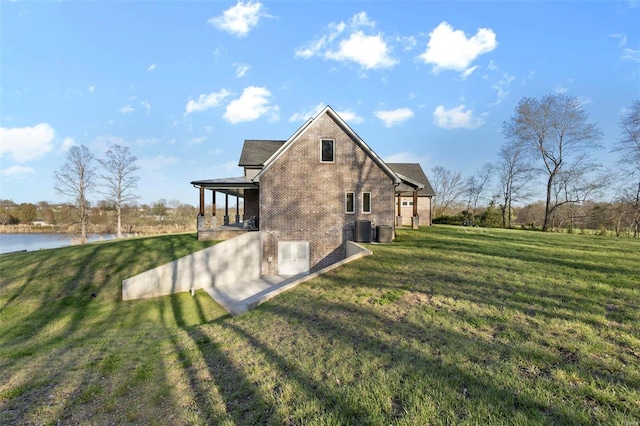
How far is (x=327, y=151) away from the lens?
52.7ft

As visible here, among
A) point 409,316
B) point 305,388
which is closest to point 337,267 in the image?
point 409,316

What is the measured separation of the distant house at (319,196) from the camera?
15789 mm

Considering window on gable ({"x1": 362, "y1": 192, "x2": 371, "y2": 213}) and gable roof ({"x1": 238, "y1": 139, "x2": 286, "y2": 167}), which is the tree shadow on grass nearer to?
gable roof ({"x1": 238, "y1": 139, "x2": 286, "y2": 167})

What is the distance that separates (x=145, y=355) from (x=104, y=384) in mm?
1166

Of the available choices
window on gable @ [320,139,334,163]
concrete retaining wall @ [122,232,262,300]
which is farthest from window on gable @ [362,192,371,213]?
concrete retaining wall @ [122,232,262,300]

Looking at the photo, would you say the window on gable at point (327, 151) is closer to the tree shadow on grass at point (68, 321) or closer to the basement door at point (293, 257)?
the basement door at point (293, 257)

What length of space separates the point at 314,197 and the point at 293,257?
11.6 feet

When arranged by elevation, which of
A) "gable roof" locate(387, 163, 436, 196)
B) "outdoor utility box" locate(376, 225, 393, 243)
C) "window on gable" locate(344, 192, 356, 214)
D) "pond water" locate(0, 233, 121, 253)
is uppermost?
"gable roof" locate(387, 163, 436, 196)

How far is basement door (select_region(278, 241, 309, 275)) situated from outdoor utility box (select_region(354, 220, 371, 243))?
2872 millimetres

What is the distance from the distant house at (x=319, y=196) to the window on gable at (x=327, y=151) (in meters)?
0.05

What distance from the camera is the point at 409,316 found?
5.90 meters

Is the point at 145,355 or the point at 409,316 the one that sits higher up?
the point at 409,316

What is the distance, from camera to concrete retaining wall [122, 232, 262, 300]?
38.8 ft

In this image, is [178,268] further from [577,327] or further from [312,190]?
[577,327]
